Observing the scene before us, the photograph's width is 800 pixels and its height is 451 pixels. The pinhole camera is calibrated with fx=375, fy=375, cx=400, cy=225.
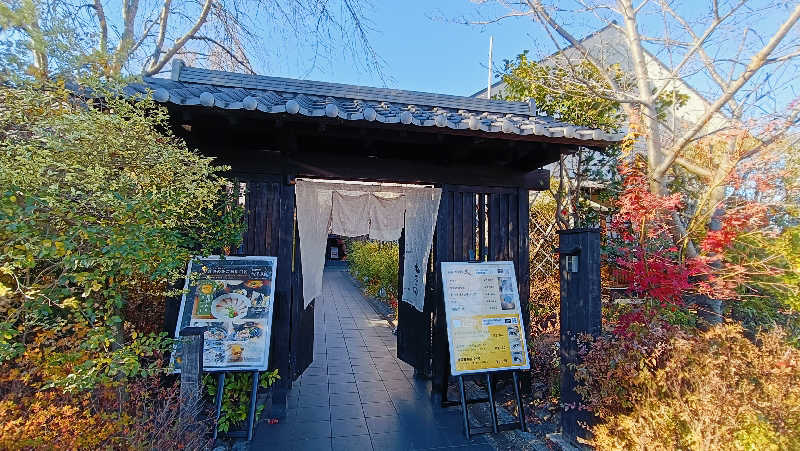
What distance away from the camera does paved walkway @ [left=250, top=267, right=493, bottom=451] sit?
390 cm

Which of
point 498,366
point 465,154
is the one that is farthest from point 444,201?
point 498,366

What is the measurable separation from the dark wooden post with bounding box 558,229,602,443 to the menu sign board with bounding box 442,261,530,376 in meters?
0.57

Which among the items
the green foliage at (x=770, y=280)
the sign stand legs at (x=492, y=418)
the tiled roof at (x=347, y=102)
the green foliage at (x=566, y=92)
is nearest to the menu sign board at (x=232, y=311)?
the tiled roof at (x=347, y=102)

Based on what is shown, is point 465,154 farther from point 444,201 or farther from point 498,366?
point 498,366

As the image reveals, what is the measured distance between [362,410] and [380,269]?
7.99 m

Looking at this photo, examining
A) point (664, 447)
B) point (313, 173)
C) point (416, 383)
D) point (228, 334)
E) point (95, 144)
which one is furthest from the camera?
point (416, 383)

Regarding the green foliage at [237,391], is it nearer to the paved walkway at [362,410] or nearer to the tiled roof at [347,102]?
the paved walkway at [362,410]

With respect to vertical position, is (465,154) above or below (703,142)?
below

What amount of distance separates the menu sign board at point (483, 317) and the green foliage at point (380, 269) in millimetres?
6209

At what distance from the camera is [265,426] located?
4.13 meters

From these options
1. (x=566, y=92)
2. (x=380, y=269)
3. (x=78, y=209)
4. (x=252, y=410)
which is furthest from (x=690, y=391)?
(x=380, y=269)

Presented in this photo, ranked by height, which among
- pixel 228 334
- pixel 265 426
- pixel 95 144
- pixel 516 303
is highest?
pixel 95 144

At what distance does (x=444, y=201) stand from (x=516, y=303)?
153 centimetres

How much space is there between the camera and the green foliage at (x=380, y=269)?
1140 centimetres
